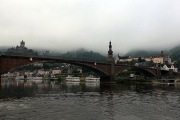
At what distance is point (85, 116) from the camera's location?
4166cm

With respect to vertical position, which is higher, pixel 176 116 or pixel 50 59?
pixel 50 59

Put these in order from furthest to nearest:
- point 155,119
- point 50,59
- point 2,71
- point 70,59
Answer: point 70,59 < point 50,59 < point 2,71 < point 155,119

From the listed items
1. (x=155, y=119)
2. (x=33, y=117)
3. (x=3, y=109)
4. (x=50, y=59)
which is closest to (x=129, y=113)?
(x=155, y=119)

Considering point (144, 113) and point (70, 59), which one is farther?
point (70, 59)

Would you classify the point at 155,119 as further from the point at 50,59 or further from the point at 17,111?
the point at 50,59

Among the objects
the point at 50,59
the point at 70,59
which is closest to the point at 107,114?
the point at 50,59

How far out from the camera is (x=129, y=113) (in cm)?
4462

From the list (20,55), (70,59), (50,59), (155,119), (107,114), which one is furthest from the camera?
(70,59)

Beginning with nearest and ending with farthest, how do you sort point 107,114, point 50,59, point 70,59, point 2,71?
point 107,114 → point 2,71 → point 50,59 → point 70,59

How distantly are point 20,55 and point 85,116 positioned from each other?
2448 inches

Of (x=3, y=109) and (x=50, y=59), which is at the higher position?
(x=50, y=59)

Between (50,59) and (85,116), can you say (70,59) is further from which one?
(85,116)

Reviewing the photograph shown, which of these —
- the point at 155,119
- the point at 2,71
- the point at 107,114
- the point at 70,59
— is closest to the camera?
the point at 155,119

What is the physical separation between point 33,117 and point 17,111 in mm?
5914
